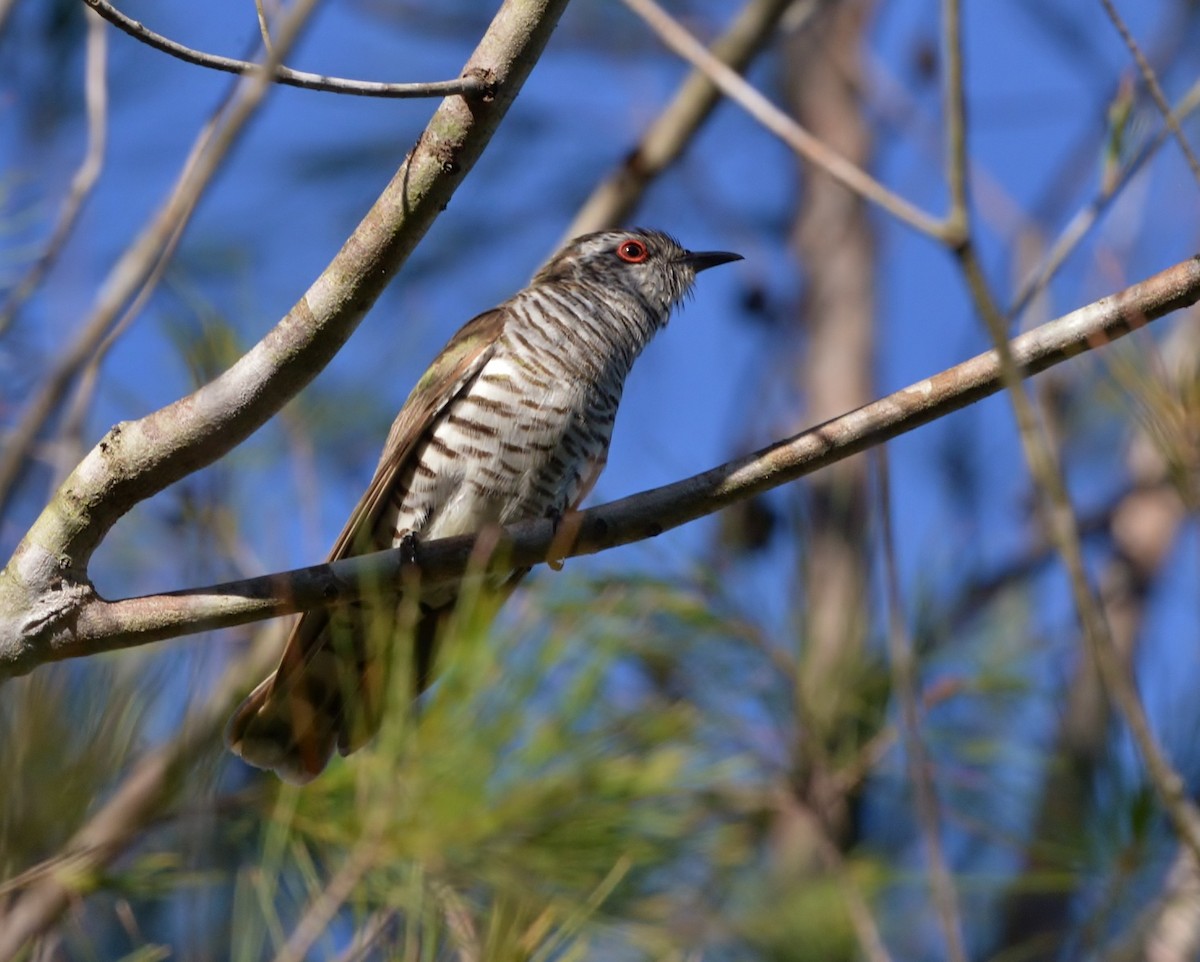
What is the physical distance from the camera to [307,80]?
226 centimetres

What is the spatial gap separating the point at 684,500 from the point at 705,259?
7.51 feet

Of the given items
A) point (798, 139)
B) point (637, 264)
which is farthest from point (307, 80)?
point (637, 264)

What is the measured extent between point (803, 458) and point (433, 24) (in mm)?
4652

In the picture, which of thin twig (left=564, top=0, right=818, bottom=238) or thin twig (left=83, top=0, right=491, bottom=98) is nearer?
thin twig (left=83, top=0, right=491, bottom=98)

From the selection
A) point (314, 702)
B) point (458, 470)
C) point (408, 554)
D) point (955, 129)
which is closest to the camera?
point (955, 129)

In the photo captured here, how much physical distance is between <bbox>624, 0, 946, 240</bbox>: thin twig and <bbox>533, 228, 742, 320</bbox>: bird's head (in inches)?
67.0

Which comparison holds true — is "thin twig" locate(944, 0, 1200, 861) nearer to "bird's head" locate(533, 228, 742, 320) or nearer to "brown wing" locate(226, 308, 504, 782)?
"brown wing" locate(226, 308, 504, 782)

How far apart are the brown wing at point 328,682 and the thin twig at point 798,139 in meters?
A: 1.31

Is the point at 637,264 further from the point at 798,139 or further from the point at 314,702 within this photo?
the point at 798,139

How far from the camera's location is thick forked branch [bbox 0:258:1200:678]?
8.03 feet

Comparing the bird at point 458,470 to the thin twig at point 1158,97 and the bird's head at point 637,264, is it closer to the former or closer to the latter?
the bird's head at point 637,264

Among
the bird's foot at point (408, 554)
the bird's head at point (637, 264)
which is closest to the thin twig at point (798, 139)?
the bird's foot at point (408, 554)

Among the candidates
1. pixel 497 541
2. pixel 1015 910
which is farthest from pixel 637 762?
pixel 1015 910

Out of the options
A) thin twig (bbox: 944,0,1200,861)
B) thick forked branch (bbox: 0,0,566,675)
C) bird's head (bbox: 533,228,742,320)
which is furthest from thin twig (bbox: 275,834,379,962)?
bird's head (bbox: 533,228,742,320)
